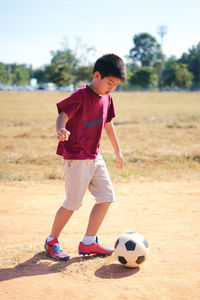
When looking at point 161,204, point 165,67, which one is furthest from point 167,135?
point 165,67

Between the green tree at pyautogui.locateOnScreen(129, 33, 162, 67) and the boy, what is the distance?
3735 inches

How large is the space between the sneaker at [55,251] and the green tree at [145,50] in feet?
312

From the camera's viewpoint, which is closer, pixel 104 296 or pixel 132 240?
pixel 104 296

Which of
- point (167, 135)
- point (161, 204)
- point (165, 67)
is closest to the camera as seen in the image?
point (161, 204)

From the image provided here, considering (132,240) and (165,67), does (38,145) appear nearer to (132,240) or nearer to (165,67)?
(132,240)

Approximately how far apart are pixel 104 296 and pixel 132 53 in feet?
329

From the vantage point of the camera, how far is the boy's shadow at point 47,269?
3.07 meters

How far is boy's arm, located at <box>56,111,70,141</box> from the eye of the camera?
112 inches

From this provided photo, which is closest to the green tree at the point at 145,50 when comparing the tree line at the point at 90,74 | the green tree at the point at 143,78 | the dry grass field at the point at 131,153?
the tree line at the point at 90,74

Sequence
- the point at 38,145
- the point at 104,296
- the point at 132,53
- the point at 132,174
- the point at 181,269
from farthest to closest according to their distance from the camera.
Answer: the point at 132,53, the point at 38,145, the point at 132,174, the point at 181,269, the point at 104,296

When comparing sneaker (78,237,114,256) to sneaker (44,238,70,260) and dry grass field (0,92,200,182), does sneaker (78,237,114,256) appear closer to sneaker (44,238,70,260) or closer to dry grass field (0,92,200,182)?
sneaker (44,238,70,260)

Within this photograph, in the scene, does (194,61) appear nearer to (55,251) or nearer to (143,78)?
(143,78)

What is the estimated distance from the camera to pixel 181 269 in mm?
3211

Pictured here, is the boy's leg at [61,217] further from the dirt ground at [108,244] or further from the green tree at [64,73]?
the green tree at [64,73]
